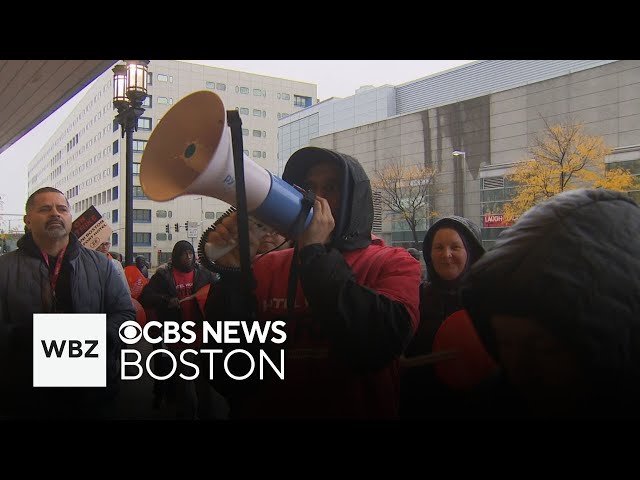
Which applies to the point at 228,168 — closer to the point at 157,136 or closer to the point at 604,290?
the point at 157,136

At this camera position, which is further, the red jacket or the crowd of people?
the red jacket

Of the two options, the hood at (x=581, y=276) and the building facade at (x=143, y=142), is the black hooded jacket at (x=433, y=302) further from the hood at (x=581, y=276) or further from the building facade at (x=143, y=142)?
the hood at (x=581, y=276)

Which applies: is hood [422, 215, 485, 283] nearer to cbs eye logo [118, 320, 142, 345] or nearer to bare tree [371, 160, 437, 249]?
bare tree [371, 160, 437, 249]

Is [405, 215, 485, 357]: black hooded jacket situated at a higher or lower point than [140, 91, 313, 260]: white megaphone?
lower

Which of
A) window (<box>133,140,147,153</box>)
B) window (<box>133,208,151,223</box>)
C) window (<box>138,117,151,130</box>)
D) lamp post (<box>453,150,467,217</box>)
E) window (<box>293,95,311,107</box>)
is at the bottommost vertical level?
window (<box>133,208,151,223</box>)

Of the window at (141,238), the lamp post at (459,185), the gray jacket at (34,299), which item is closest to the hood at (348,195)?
the lamp post at (459,185)

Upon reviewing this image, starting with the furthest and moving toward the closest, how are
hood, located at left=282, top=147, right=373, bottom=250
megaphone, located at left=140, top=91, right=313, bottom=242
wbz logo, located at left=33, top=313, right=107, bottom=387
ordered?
wbz logo, located at left=33, top=313, right=107, bottom=387 → hood, located at left=282, top=147, right=373, bottom=250 → megaphone, located at left=140, top=91, right=313, bottom=242

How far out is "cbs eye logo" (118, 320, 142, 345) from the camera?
5.55 feet

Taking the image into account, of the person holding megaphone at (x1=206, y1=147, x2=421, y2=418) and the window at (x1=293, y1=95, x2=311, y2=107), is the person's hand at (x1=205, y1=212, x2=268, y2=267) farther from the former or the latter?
the window at (x1=293, y1=95, x2=311, y2=107)

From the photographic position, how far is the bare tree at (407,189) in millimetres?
1606

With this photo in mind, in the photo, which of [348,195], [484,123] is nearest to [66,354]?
[348,195]

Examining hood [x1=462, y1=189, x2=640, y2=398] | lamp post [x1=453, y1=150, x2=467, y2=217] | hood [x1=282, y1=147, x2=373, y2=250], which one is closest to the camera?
hood [x1=462, y1=189, x2=640, y2=398]

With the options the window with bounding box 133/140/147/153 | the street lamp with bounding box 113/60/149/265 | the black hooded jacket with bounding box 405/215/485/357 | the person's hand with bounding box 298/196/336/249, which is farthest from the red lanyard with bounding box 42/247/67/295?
the black hooded jacket with bounding box 405/215/485/357

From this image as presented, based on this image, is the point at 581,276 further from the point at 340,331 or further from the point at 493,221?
the point at 493,221
